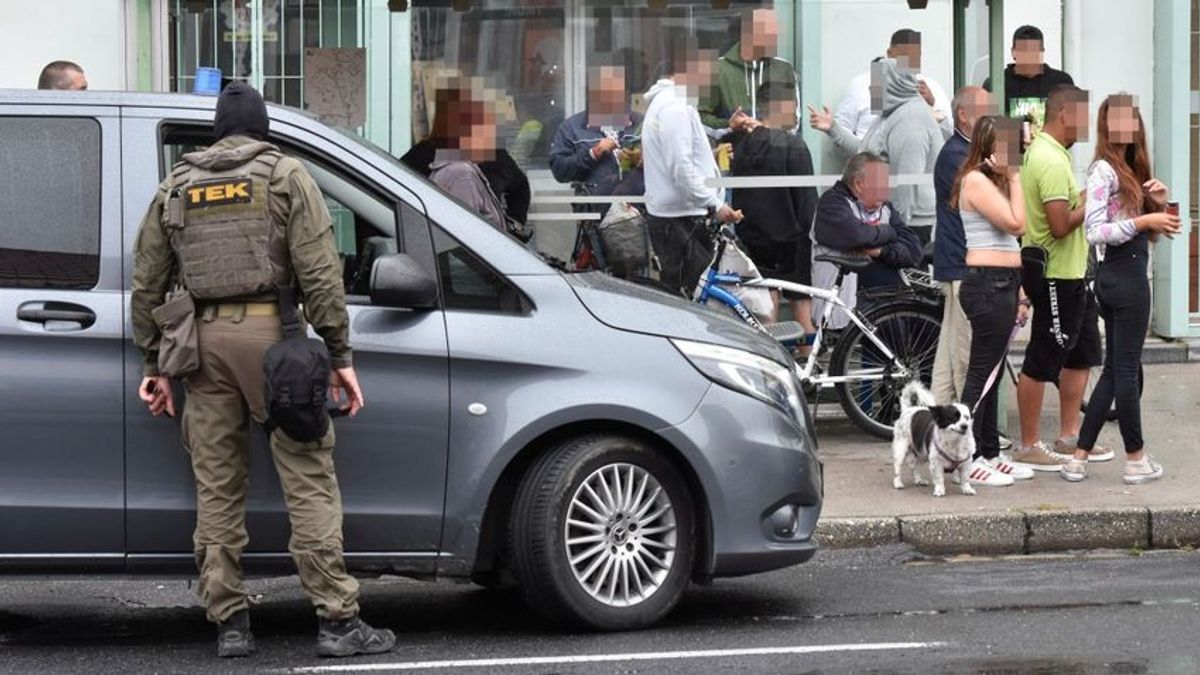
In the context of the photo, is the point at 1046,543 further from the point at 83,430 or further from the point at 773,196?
the point at 83,430

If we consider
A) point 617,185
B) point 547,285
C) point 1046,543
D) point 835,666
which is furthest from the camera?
point 617,185

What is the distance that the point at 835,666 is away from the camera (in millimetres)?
6848

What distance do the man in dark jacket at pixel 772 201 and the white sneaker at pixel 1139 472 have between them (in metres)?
2.59

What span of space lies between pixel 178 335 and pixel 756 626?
92.1 inches

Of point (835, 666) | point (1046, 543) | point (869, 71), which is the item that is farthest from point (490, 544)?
point (869, 71)

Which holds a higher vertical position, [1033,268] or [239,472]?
[1033,268]

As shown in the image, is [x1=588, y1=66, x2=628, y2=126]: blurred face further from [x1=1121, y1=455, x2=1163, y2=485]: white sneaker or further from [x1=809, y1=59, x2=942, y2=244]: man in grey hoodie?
[x1=1121, y1=455, x2=1163, y2=485]: white sneaker

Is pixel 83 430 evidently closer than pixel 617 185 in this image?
Yes

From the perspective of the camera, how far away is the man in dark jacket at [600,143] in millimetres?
11898

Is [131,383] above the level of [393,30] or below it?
below

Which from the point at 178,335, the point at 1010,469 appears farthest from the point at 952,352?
the point at 178,335

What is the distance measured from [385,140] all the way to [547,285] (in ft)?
17.2

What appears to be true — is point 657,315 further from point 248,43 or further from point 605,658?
point 248,43

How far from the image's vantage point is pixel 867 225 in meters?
11.6
